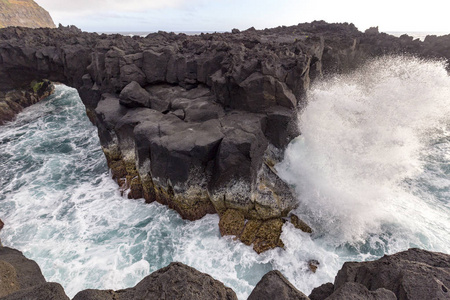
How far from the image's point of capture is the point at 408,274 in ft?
15.5

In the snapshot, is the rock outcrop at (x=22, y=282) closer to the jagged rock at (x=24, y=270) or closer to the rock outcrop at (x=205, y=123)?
the jagged rock at (x=24, y=270)

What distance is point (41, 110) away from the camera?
26.2 meters

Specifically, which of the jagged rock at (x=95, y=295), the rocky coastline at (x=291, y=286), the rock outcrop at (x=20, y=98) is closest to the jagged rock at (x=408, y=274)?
the rocky coastline at (x=291, y=286)

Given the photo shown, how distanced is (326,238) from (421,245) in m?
3.94

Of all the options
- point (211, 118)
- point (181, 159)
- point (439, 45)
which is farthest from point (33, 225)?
point (439, 45)

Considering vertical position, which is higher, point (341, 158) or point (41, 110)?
point (341, 158)

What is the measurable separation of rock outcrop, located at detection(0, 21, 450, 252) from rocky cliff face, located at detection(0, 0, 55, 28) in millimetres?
98418

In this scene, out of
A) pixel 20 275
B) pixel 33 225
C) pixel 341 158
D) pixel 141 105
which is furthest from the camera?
pixel 141 105

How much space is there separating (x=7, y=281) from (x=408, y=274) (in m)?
8.79

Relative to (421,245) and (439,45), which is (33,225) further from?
(439,45)

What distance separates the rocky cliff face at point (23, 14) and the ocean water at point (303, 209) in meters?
101

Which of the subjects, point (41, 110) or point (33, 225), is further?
point (41, 110)

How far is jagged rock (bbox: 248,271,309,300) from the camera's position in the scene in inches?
175

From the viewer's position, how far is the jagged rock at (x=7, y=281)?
216 inches
